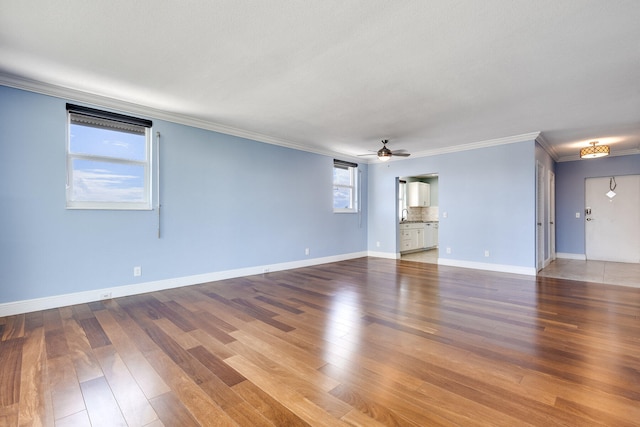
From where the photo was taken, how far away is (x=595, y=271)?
18.9 feet

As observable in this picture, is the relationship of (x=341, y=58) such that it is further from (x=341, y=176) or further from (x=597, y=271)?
(x=597, y=271)

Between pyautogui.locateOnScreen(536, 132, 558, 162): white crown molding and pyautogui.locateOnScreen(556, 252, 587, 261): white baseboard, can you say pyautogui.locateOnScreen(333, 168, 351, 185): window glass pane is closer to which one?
pyautogui.locateOnScreen(536, 132, 558, 162): white crown molding

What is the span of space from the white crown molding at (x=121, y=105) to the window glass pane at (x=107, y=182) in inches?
29.5

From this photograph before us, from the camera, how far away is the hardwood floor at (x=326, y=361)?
1674 millimetres

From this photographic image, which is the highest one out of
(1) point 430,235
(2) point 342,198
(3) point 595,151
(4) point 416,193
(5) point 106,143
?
(3) point 595,151

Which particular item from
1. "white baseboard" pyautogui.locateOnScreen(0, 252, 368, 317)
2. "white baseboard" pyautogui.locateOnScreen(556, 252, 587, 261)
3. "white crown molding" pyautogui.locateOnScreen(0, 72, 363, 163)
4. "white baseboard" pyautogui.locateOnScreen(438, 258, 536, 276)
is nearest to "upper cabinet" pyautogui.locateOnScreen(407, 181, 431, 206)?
"white baseboard" pyautogui.locateOnScreen(438, 258, 536, 276)

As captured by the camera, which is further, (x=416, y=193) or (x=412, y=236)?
(x=416, y=193)

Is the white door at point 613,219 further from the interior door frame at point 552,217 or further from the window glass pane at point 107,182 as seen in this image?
the window glass pane at point 107,182

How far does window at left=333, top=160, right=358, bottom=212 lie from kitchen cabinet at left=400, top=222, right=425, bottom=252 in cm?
158

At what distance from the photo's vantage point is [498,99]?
3695 millimetres

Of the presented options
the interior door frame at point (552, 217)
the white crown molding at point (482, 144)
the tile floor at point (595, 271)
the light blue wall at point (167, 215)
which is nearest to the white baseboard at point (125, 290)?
the light blue wall at point (167, 215)

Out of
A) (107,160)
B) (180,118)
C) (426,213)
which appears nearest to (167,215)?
(107,160)

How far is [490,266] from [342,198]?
3519mm

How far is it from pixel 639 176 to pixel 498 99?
18.7 feet
